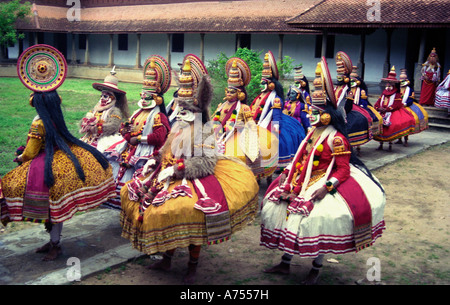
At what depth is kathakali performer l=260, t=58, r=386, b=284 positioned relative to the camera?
449 centimetres

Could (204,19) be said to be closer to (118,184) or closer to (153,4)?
(153,4)

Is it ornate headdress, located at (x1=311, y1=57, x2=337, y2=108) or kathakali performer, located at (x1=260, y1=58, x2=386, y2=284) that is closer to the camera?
kathakali performer, located at (x1=260, y1=58, x2=386, y2=284)

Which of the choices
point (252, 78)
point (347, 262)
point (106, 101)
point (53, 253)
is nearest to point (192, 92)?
point (106, 101)

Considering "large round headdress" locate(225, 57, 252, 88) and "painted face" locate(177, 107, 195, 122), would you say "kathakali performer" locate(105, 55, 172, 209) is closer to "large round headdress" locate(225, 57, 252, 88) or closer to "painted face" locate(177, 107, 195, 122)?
"painted face" locate(177, 107, 195, 122)

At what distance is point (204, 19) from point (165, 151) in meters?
22.9

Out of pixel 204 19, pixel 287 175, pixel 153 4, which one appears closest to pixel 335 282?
pixel 287 175

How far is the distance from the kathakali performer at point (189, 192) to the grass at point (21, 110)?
4.11m

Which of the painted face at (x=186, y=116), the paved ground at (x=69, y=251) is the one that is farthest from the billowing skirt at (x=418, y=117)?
the painted face at (x=186, y=116)

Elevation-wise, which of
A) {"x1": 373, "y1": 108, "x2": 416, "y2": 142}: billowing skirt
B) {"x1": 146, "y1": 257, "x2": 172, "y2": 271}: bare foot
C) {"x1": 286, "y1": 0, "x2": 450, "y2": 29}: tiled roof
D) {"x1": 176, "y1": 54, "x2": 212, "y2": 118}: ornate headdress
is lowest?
{"x1": 146, "y1": 257, "x2": 172, "y2": 271}: bare foot

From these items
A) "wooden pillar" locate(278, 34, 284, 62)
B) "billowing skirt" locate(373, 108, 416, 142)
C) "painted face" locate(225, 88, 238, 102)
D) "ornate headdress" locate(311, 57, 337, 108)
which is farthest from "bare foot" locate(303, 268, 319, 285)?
"wooden pillar" locate(278, 34, 284, 62)

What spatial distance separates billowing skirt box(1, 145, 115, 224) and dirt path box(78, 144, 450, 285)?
80cm

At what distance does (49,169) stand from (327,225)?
289 centimetres

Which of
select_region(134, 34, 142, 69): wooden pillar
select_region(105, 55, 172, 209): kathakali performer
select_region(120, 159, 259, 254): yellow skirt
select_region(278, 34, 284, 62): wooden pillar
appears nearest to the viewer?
select_region(120, 159, 259, 254): yellow skirt

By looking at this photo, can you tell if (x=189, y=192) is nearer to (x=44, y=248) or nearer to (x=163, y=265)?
(x=163, y=265)
